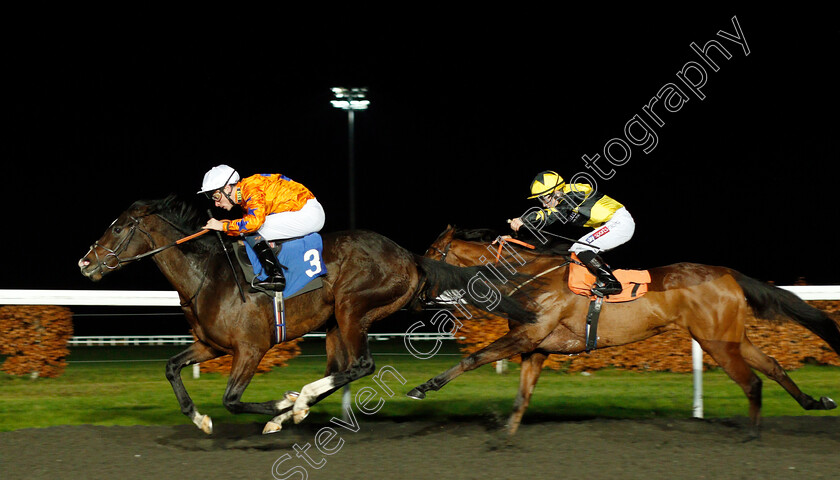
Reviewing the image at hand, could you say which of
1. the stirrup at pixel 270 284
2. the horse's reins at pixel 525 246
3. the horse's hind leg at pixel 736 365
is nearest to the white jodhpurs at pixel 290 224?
the stirrup at pixel 270 284

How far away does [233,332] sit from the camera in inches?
170

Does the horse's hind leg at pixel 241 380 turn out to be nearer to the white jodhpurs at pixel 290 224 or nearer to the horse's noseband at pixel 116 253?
the white jodhpurs at pixel 290 224

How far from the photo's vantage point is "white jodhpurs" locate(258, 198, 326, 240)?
4477 millimetres

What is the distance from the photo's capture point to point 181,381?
4.45m

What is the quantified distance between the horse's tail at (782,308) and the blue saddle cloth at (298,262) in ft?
9.20

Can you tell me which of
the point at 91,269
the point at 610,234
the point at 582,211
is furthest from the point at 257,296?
the point at 610,234

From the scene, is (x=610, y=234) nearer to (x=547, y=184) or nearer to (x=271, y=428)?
(x=547, y=184)

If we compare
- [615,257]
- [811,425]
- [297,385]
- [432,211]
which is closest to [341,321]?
[297,385]

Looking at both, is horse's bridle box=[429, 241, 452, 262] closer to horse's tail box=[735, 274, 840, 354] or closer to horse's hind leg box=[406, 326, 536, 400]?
horse's hind leg box=[406, 326, 536, 400]

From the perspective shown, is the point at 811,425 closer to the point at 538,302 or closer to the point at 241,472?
the point at 538,302

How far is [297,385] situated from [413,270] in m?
2.82

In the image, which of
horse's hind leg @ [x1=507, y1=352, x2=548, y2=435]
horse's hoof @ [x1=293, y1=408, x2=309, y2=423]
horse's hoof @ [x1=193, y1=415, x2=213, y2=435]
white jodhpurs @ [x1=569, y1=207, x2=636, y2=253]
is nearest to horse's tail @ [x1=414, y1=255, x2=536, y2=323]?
horse's hind leg @ [x1=507, y1=352, x2=548, y2=435]

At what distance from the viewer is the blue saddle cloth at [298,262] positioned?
4395 millimetres

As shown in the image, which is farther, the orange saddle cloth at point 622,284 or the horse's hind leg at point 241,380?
the orange saddle cloth at point 622,284
